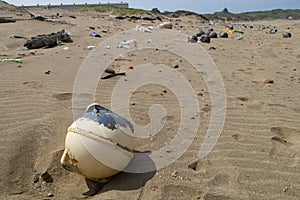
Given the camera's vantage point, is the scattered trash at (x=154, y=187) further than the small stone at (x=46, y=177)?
No

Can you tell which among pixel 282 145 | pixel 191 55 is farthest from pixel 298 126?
pixel 191 55

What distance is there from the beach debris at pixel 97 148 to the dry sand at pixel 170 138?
126 millimetres

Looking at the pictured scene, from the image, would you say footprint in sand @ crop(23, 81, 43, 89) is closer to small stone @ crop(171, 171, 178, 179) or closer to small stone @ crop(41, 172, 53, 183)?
small stone @ crop(41, 172, 53, 183)

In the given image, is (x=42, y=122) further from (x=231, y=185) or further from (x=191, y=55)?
(x=191, y=55)

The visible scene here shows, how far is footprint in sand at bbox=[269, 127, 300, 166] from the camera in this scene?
9.58ft

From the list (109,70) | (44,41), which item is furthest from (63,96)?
(44,41)

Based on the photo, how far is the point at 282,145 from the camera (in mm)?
3199

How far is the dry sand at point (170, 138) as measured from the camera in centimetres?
246

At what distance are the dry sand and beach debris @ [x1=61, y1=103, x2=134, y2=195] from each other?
0.13 m

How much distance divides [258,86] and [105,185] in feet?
12.7

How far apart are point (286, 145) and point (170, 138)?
1251 millimetres

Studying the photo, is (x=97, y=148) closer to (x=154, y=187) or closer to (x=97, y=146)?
(x=97, y=146)

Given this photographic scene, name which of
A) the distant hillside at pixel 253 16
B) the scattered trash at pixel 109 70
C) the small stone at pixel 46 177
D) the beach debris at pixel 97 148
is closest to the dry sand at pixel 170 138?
the small stone at pixel 46 177

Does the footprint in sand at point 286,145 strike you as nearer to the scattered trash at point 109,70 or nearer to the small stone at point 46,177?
the small stone at point 46,177
